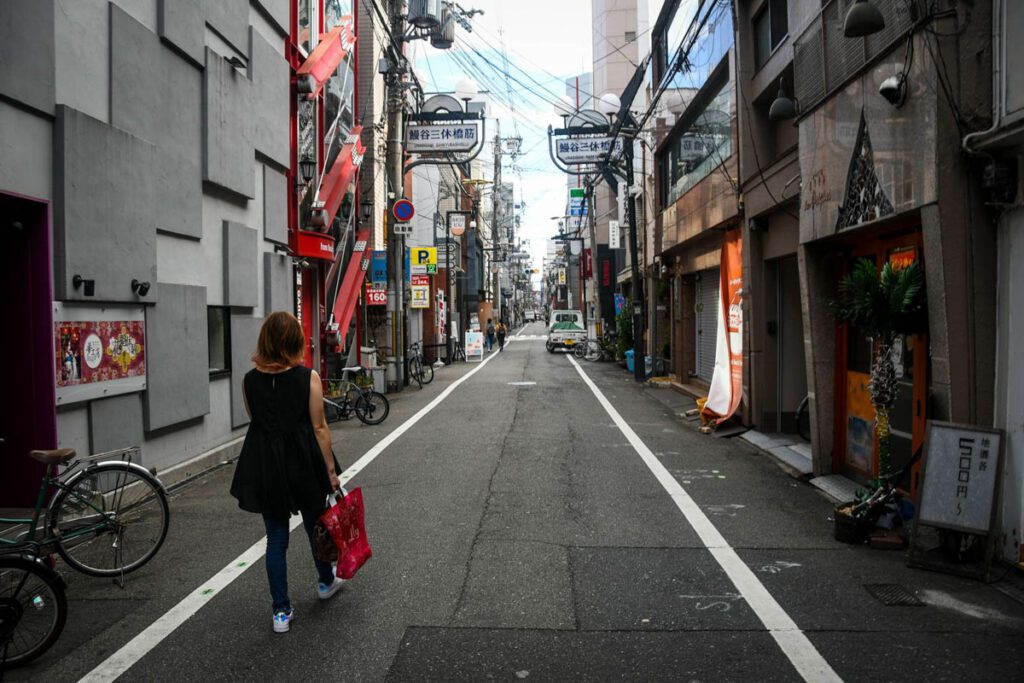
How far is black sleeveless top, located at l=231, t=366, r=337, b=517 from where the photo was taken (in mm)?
4500

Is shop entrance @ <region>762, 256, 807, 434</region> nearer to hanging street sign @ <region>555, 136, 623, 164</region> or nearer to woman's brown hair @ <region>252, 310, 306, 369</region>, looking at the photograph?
woman's brown hair @ <region>252, 310, 306, 369</region>

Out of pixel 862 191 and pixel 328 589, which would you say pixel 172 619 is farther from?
pixel 862 191

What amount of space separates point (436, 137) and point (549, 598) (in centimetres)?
1797

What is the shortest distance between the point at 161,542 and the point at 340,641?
2.35 meters

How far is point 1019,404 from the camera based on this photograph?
538 cm

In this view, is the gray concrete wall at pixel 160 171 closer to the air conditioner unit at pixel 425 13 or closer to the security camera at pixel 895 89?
the air conditioner unit at pixel 425 13

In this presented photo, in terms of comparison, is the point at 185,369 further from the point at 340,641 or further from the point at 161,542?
the point at 340,641

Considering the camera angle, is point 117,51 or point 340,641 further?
point 117,51

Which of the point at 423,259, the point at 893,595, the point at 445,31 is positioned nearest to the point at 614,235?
the point at 423,259

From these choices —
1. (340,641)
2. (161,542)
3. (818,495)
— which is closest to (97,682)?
(340,641)

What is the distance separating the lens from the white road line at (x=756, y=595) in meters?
3.95

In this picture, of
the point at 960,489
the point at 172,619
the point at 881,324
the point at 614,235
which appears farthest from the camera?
the point at 614,235

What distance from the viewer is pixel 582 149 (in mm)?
22844

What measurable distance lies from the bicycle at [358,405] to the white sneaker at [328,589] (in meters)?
8.50
